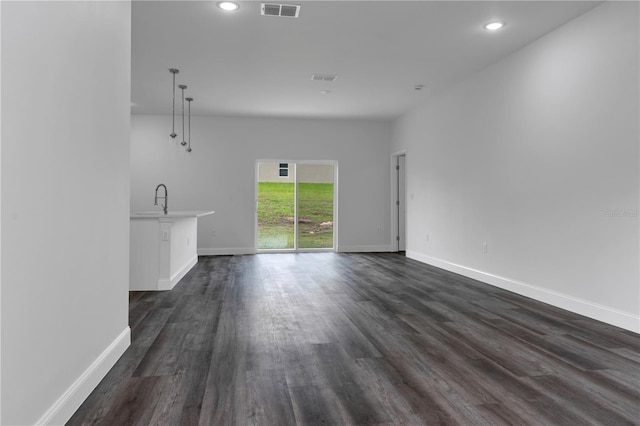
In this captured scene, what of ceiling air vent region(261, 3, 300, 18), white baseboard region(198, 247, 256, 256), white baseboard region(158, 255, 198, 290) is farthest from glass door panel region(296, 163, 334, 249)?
ceiling air vent region(261, 3, 300, 18)

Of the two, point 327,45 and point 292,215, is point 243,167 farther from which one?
point 327,45

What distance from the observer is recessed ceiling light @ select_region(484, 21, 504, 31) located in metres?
3.98

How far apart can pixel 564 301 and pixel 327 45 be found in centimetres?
362

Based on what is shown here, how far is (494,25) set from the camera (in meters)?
4.02

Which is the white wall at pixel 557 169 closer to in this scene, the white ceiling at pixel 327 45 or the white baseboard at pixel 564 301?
the white baseboard at pixel 564 301

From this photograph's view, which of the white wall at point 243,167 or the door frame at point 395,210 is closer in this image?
the white wall at point 243,167

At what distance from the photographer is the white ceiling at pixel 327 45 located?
3.74 meters

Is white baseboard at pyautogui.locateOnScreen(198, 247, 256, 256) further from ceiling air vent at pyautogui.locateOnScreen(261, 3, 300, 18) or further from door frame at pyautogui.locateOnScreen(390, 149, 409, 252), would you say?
ceiling air vent at pyautogui.locateOnScreen(261, 3, 300, 18)

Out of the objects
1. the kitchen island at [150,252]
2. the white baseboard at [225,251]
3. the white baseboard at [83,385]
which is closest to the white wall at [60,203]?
the white baseboard at [83,385]

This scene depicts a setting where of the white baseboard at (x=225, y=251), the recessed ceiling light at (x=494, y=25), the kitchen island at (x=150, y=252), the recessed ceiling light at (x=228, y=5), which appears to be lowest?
the white baseboard at (x=225, y=251)

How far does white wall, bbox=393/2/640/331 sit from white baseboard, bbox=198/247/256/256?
4.03m

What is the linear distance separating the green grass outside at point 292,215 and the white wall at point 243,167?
11.3 inches

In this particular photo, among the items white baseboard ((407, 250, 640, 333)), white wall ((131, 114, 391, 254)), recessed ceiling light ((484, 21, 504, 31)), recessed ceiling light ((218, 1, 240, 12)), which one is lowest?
white baseboard ((407, 250, 640, 333))

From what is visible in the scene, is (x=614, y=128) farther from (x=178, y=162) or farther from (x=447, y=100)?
(x=178, y=162)
